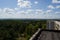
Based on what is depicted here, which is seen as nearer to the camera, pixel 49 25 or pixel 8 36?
pixel 49 25

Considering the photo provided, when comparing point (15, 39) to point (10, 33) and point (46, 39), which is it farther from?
point (46, 39)

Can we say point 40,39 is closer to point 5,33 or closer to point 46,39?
point 46,39

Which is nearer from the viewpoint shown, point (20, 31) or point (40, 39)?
point (40, 39)

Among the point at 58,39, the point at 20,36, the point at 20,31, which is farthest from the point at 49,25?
the point at 20,31

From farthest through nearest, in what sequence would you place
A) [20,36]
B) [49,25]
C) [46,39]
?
1. [20,36]
2. [49,25]
3. [46,39]

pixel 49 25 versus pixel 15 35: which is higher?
pixel 49 25

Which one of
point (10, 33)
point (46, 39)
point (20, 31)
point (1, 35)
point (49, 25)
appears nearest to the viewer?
point (46, 39)

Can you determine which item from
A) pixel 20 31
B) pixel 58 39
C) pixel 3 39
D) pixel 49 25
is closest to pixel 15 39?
pixel 3 39

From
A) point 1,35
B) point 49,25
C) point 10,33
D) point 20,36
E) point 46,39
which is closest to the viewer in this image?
point 46,39

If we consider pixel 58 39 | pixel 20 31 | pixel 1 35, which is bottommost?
pixel 20 31
